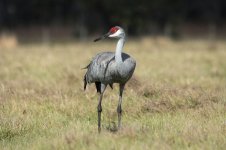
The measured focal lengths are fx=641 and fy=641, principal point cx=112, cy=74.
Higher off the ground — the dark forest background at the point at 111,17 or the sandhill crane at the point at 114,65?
the sandhill crane at the point at 114,65

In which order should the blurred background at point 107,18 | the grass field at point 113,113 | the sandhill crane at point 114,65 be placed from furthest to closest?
1. the blurred background at point 107,18
2. the sandhill crane at point 114,65
3. the grass field at point 113,113

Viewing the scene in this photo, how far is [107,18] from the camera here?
138 ft

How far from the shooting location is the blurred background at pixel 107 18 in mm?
39281

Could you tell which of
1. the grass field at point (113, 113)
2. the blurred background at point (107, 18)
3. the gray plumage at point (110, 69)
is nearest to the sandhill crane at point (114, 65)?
the gray plumage at point (110, 69)

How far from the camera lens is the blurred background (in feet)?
129

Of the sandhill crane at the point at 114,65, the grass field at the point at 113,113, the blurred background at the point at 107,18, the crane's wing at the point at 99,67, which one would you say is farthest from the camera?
the blurred background at the point at 107,18

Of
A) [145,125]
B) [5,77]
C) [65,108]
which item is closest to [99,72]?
[145,125]

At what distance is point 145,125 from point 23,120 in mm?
1965

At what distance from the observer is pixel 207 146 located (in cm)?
801

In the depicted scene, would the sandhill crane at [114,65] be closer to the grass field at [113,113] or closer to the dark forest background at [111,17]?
the grass field at [113,113]

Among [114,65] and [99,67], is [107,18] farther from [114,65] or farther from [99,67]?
[114,65]

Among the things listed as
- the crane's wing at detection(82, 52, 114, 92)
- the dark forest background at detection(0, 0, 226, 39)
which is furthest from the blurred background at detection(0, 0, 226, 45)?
the crane's wing at detection(82, 52, 114, 92)

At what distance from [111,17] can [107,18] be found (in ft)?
4.50

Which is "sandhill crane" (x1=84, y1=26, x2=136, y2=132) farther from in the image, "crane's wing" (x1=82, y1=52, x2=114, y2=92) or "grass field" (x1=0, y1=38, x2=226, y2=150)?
"grass field" (x1=0, y1=38, x2=226, y2=150)
